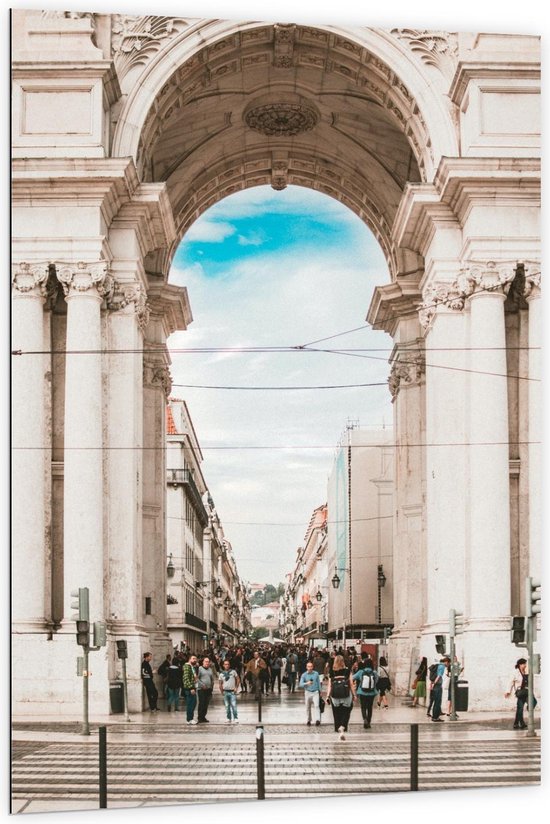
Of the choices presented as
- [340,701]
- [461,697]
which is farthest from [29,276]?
[461,697]

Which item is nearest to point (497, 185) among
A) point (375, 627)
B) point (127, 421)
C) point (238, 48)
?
point (238, 48)

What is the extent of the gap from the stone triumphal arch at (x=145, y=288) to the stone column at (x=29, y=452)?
5 cm

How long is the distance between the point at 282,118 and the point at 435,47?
839 centimetres

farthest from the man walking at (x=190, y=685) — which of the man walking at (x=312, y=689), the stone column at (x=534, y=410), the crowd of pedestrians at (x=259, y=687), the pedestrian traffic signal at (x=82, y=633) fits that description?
the stone column at (x=534, y=410)

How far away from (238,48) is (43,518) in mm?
12668

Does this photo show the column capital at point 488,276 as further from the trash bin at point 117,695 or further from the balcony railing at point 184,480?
the balcony railing at point 184,480

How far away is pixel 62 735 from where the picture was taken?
26859 millimetres

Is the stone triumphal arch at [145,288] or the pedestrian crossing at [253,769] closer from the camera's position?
the pedestrian crossing at [253,769]

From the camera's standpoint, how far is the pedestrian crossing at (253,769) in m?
19.5

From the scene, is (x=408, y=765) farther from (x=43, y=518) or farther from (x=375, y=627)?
(x=375, y=627)

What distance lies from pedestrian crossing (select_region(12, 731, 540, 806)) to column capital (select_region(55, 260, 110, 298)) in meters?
11.0

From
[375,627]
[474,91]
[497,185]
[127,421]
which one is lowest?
[375,627]

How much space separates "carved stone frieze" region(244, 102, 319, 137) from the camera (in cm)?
4134

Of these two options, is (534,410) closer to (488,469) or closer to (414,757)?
(488,469)
